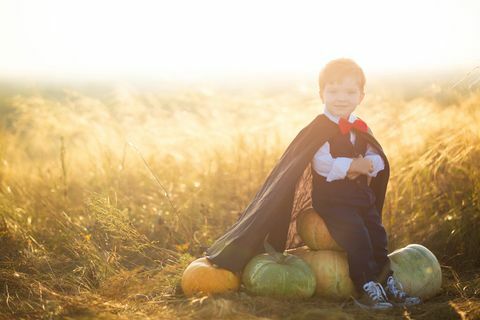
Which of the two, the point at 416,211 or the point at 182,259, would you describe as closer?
the point at 182,259

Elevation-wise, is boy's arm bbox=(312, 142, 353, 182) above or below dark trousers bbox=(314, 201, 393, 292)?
above

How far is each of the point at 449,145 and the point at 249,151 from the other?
234 cm

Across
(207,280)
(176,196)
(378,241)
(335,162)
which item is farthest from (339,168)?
(176,196)

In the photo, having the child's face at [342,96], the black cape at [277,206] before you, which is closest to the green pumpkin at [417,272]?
the black cape at [277,206]

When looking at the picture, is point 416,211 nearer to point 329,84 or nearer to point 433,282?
point 433,282

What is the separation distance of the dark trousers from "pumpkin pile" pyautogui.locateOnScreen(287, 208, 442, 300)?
0.08m

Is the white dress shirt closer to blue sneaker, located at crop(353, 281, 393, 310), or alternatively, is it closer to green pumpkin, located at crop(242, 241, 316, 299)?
green pumpkin, located at crop(242, 241, 316, 299)

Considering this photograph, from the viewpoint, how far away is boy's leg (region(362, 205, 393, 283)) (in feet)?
14.0

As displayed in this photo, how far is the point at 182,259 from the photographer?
495cm

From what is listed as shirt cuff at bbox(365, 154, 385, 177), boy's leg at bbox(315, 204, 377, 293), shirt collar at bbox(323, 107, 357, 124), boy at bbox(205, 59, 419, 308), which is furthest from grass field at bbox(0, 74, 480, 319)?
shirt collar at bbox(323, 107, 357, 124)

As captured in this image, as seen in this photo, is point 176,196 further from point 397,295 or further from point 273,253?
Answer: point 397,295

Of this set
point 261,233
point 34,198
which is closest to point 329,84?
point 261,233

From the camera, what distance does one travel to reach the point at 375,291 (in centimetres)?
409

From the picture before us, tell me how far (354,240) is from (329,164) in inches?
22.0
